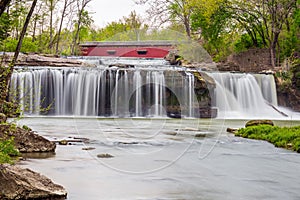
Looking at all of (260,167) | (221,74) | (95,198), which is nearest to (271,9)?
(221,74)

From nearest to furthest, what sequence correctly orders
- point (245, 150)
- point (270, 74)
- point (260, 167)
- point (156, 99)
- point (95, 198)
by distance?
point (95, 198) → point (260, 167) → point (245, 150) → point (156, 99) → point (270, 74)

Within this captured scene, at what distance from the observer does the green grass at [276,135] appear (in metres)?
13.1

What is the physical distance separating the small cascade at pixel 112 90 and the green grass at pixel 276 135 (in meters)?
11.8

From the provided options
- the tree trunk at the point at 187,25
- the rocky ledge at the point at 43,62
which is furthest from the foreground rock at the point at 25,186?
the tree trunk at the point at 187,25

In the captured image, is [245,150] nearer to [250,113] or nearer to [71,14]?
[250,113]

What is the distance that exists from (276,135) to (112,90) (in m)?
16.0

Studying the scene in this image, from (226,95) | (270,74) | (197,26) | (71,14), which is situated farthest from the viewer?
(71,14)

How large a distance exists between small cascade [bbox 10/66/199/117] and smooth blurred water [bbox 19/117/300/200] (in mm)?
14284

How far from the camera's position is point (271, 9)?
127 ft

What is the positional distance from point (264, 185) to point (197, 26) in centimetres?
3702

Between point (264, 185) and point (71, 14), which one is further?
point (71, 14)

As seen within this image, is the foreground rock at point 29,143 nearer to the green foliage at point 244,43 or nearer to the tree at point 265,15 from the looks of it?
the tree at point 265,15

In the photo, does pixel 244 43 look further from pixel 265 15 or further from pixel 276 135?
pixel 276 135

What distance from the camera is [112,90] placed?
28.8 m
